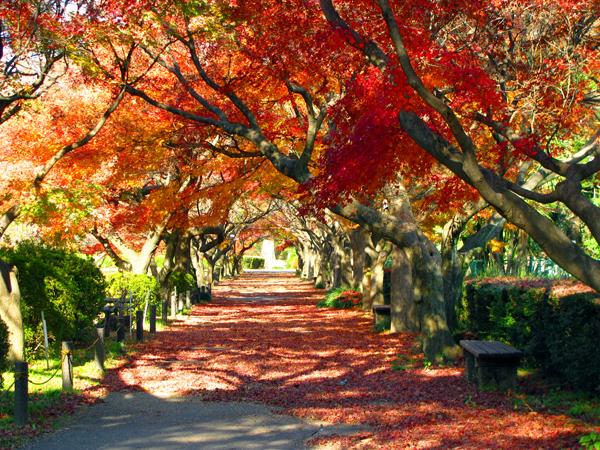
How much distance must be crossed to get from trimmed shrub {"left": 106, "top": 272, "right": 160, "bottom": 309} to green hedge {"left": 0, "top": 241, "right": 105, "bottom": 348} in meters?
4.65

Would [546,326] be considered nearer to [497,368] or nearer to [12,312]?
[497,368]

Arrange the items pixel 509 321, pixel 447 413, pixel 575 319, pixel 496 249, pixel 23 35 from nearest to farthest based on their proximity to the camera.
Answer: pixel 447 413
pixel 575 319
pixel 23 35
pixel 509 321
pixel 496 249

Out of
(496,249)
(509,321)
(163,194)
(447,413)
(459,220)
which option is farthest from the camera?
(496,249)

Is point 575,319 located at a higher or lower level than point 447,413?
higher

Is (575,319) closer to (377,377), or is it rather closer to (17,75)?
(377,377)

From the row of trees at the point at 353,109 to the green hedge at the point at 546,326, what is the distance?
47.4 inches

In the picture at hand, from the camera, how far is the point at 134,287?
2503cm

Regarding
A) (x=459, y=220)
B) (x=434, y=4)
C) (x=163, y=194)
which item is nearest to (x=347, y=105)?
(x=434, y=4)

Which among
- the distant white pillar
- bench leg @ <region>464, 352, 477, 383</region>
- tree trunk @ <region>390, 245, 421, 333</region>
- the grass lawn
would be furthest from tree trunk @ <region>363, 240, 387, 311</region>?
the distant white pillar

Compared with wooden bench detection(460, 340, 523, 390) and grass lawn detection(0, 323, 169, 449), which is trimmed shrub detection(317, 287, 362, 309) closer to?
grass lawn detection(0, 323, 169, 449)

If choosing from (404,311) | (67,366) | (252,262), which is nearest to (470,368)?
(67,366)

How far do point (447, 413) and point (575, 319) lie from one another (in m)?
2.36

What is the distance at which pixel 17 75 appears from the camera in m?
14.0

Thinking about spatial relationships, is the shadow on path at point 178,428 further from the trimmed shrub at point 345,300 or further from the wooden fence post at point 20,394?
the trimmed shrub at point 345,300
